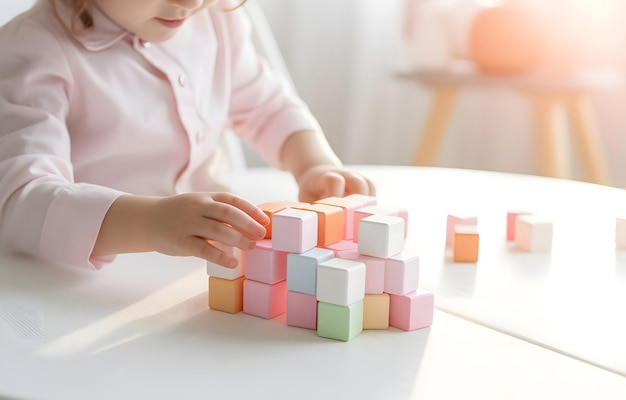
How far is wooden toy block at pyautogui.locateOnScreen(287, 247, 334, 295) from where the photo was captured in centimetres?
55

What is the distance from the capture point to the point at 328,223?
1.96 ft

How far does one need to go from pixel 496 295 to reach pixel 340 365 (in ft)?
0.65

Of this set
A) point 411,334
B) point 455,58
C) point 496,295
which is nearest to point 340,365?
point 411,334

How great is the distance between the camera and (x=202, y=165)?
102 centimetres

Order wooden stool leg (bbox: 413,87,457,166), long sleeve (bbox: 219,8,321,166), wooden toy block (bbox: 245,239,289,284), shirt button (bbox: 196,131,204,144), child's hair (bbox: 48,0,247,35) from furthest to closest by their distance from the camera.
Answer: wooden stool leg (bbox: 413,87,457,166) < long sleeve (bbox: 219,8,321,166) < shirt button (bbox: 196,131,204,144) < child's hair (bbox: 48,0,247,35) < wooden toy block (bbox: 245,239,289,284)

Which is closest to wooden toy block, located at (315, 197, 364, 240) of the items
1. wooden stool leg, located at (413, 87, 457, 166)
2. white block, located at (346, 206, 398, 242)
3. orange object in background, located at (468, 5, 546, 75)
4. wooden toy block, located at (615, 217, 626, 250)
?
white block, located at (346, 206, 398, 242)

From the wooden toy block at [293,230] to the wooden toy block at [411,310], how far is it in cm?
7

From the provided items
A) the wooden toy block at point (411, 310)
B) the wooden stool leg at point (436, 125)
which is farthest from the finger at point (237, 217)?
the wooden stool leg at point (436, 125)

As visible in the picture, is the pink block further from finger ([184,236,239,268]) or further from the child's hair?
the child's hair

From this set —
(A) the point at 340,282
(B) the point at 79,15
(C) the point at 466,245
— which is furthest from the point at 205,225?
(B) the point at 79,15

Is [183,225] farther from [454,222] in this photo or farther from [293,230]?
[454,222]

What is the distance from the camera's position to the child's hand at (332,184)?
0.86 metres

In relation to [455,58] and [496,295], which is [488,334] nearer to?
[496,295]

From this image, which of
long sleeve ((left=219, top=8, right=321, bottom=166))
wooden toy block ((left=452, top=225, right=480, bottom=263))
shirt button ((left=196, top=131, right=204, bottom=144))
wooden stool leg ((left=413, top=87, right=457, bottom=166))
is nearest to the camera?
wooden toy block ((left=452, top=225, right=480, bottom=263))
